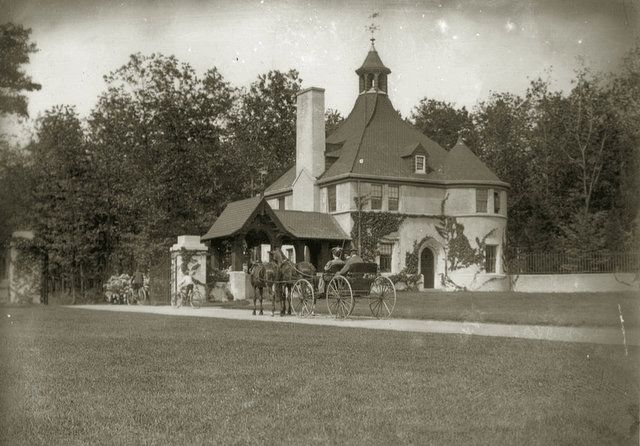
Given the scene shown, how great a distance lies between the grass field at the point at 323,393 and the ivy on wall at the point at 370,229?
24.0m

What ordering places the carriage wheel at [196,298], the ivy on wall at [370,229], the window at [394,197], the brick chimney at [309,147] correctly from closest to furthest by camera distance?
the carriage wheel at [196,298] → the ivy on wall at [370,229] → the brick chimney at [309,147] → the window at [394,197]

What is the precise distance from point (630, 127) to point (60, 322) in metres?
17.0

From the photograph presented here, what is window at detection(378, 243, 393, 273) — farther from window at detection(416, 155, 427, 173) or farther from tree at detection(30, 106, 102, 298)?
tree at detection(30, 106, 102, 298)

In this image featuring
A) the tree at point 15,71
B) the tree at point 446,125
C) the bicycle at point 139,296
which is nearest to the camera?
the tree at point 15,71

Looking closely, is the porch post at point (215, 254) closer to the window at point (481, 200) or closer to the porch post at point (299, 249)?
the porch post at point (299, 249)

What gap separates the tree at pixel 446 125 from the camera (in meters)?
46.2

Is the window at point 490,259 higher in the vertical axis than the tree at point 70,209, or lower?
lower

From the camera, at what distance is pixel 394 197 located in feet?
120

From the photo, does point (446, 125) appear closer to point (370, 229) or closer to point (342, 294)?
point (370, 229)

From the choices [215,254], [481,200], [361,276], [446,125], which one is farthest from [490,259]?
[361,276]

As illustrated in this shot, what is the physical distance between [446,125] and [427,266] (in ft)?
41.7

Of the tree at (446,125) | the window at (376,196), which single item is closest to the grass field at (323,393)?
the window at (376,196)

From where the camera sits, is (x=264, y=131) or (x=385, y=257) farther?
(x=264, y=131)

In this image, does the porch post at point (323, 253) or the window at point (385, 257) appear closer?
the porch post at point (323, 253)
